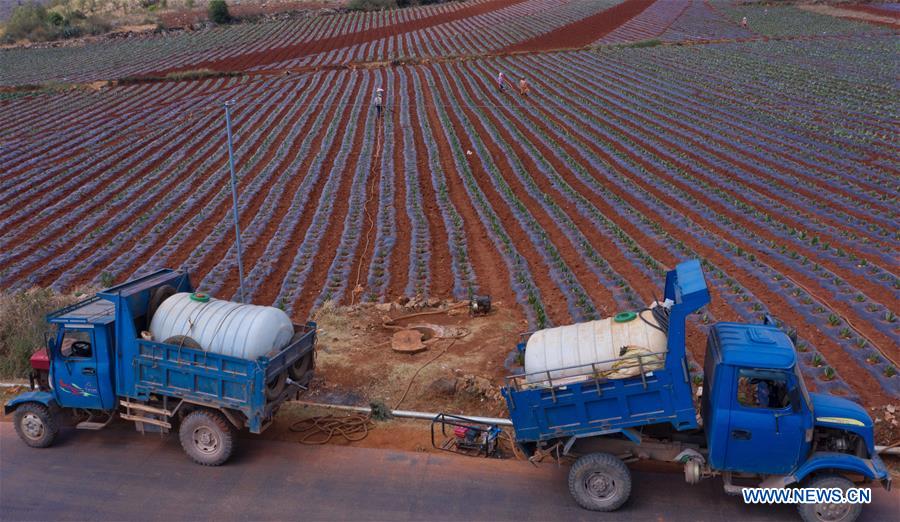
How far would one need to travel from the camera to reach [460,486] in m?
8.30

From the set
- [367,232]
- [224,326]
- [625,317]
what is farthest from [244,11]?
[625,317]

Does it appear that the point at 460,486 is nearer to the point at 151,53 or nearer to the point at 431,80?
the point at 431,80

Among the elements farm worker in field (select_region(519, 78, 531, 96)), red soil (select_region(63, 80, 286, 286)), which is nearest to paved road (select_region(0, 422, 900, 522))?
red soil (select_region(63, 80, 286, 286))

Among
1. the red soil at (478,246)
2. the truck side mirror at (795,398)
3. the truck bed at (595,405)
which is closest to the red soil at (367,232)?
the red soil at (478,246)

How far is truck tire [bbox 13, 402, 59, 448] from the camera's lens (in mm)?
9227

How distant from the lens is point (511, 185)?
2291 centimetres

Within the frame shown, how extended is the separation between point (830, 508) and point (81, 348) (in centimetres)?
882

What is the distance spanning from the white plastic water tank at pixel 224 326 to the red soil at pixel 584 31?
46044 mm

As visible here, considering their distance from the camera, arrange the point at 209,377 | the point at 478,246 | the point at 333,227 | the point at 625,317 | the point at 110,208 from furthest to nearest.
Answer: the point at 110,208, the point at 333,227, the point at 478,246, the point at 209,377, the point at 625,317

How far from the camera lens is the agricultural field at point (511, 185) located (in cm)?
1458

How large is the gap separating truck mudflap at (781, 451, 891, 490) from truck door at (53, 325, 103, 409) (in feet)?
26.6

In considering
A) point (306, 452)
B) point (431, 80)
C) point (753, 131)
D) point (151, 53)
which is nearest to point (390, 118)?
point (431, 80)

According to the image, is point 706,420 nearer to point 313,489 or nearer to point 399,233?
point 313,489

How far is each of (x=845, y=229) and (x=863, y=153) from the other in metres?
7.52
